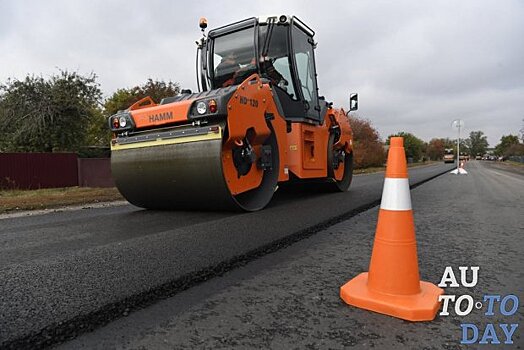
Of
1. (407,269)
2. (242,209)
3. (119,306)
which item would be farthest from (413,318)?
(242,209)

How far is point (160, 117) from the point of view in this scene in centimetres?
457

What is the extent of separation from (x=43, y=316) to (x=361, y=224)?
11.3ft

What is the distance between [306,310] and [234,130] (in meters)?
2.81

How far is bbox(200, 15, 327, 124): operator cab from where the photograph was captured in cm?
591

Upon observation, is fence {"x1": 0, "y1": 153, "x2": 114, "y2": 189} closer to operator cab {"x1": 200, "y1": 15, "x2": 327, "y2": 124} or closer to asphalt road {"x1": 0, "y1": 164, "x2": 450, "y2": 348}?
operator cab {"x1": 200, "y1": 15, "x2": 327, "y2": 124}

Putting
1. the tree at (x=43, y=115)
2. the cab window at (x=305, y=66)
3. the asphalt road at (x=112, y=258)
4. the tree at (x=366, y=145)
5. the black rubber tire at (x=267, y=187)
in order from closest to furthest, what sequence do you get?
the asphalt road at (x=112, y=258)
the black rubber tire at (x=267, y=187)
the cab window at (x=305, y=66)
the tree at (x=43, y=115)
the tree at (x=366, y=145)

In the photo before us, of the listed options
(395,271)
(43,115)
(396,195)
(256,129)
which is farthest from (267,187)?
(43,115)

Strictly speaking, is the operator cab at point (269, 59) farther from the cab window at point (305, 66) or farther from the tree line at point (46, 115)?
the tree line at point (46, 115)

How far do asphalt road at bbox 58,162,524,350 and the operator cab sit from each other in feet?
10.6

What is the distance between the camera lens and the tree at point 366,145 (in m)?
31.8

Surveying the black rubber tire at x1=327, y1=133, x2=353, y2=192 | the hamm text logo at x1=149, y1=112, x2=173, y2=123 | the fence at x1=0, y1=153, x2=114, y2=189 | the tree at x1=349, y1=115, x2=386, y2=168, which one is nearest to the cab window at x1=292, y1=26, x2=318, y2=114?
the black rubber tire at x1=327, y1=133, x2=353, y2=192

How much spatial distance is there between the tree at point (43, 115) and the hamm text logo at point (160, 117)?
17.6 m

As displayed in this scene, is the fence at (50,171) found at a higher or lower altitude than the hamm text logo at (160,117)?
lower

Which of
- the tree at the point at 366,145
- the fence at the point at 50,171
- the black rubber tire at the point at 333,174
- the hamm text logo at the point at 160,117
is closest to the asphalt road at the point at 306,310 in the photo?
the hamm text logo at the point at 160,117
